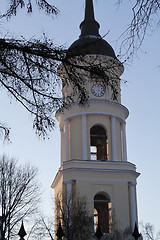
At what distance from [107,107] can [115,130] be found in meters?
1.81

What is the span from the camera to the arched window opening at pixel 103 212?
3102cm

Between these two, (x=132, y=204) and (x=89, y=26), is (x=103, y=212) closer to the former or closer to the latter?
(x=132, y=204)

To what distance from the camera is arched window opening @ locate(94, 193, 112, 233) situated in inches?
1221

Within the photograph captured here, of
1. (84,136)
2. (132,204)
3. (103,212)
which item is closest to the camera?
(103,212)

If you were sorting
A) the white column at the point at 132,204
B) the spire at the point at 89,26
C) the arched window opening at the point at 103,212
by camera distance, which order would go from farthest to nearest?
the spire at the point at 89,26 < the white column at the point at 132,204 < the arched window opening at the point at 103,212

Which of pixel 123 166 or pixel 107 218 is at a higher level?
pixel 123 166

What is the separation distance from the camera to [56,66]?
6926mm

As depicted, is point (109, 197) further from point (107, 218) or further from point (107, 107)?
point (107, 107)

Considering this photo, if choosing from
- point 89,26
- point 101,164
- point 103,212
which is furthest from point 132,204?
point 89,26

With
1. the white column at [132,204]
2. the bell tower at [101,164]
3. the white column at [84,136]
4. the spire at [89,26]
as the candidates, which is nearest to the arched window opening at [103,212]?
the bell tower at [101,164]

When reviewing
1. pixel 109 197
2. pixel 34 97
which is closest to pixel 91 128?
pixel 109 197

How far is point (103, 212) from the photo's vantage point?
107 feet

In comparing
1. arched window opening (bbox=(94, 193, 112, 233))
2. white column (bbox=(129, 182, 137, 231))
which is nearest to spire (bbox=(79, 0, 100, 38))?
white column (bbox=(129, 182, 137, 231))

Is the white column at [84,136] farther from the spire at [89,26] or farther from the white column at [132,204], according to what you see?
the spire at [89,26]
